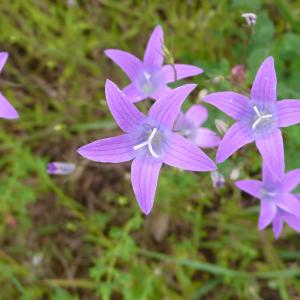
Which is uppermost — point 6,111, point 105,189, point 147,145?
point 6,111

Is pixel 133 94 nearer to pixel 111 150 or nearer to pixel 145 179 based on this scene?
pixel 111 150

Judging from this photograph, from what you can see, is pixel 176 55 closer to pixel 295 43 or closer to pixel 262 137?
pixel 295 43

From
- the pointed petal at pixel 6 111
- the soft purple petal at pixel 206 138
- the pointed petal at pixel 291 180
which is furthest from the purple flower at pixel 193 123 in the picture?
the pointed petal at pixel 6 111

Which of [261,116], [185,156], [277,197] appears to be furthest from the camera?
[277,197]

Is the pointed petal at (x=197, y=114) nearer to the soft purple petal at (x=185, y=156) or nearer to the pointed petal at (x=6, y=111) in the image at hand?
the soft purple petal at (x=185, y=156)

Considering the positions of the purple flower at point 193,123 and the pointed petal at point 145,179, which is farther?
the purple flower at point 193,123

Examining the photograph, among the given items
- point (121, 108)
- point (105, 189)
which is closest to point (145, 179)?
point (121, 108)

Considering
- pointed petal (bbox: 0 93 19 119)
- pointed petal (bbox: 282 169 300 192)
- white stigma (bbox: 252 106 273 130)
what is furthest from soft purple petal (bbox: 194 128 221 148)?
pointed petal (bbox: 0 93 19 119)
